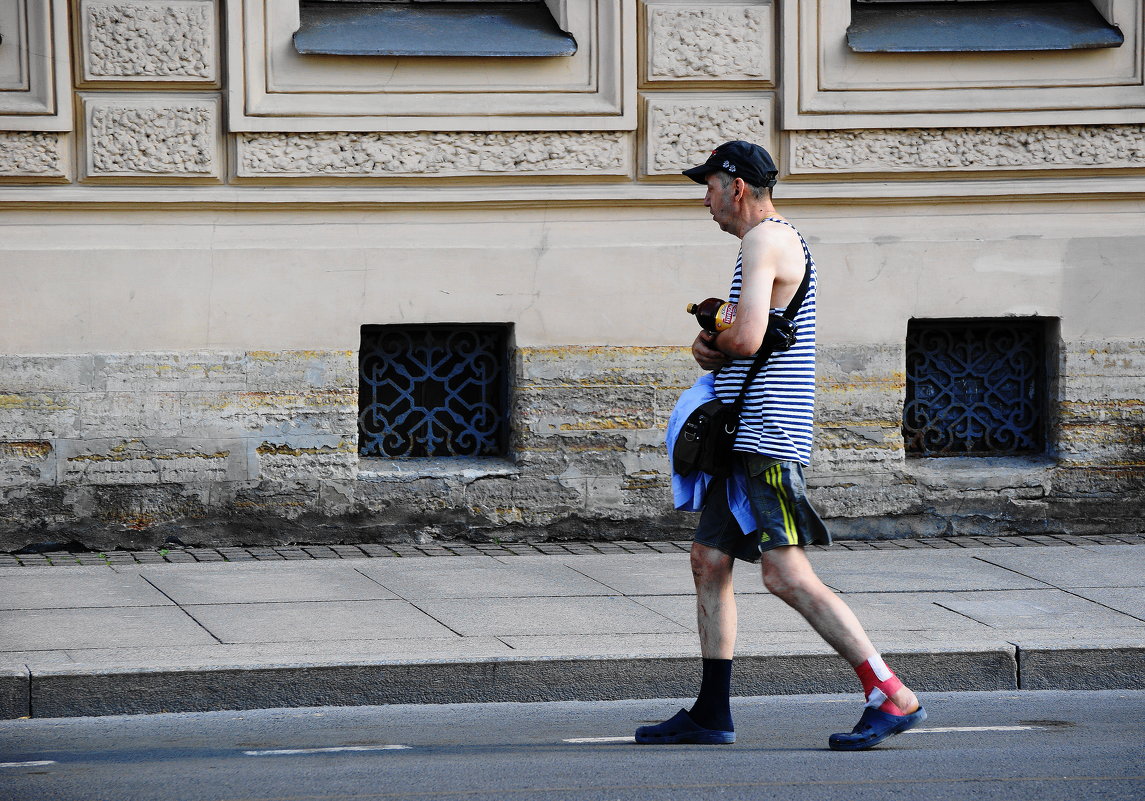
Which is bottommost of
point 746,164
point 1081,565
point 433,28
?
point 1081,565

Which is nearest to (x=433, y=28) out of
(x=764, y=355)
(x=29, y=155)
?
(x=29, y=155)

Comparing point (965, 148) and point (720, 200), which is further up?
point (965, 148)

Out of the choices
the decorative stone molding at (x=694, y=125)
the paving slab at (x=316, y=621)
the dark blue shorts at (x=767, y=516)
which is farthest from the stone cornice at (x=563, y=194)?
the dark blue shorts at (x=767, y=516)

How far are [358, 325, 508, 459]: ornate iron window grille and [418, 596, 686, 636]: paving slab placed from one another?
1.98 m

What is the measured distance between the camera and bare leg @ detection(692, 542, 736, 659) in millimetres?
4734

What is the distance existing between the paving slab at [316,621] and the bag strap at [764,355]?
6.17ft

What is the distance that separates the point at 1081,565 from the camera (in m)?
7.67

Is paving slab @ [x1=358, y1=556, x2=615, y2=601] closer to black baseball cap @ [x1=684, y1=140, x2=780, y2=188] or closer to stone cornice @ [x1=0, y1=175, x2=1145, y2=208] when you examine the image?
stone cornice @ [x1=0, y1=175, x2=1145, y2=208]

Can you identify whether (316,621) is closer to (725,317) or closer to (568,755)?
(568,755)

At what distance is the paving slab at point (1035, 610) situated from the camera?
6.24m

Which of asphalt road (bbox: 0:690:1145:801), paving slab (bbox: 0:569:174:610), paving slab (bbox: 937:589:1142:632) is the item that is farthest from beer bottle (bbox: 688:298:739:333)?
paving slab (bbox: 0:569:174:610)

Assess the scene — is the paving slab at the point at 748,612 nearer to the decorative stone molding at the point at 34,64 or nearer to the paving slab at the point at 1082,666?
the paving slab at the point at 1082,666

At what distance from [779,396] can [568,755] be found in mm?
1312

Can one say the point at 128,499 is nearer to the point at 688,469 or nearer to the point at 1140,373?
the point at 688,469
